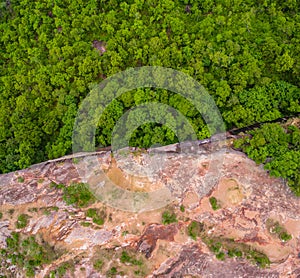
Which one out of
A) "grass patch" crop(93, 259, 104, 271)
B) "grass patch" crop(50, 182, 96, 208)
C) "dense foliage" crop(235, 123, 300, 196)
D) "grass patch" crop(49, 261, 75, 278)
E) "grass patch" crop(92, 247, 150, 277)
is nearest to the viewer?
"grass patch" crop(92, 247, 150, 277)

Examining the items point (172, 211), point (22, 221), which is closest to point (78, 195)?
point (22, 221)

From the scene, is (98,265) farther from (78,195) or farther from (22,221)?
(22,221)

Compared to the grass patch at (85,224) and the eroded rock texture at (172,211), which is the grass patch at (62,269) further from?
the grass patch at (85,224)

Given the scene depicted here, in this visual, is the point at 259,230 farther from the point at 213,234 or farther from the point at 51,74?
the point at 51,74

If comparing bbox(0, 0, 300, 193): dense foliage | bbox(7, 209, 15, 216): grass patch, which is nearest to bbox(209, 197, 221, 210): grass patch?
bbox(0, 0, 300, 193): dense foliage

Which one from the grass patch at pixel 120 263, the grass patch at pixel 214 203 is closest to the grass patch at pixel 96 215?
the grass patch at pixel 120 263

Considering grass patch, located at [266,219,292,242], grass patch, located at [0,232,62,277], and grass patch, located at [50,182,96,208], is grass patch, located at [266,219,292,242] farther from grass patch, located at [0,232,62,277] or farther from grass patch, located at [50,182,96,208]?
grass patch, located at [0,232,62,277]

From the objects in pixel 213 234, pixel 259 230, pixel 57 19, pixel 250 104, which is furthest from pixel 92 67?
pixel 259 230
